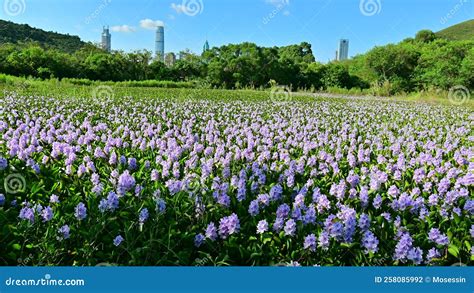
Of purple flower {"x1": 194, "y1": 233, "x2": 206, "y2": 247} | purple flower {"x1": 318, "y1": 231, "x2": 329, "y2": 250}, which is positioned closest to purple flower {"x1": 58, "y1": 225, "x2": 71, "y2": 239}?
purple flower {"x1": 194, "y1": 233, "x2": 206, "y2": 247}

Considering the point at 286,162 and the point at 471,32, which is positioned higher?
the point at 471,32

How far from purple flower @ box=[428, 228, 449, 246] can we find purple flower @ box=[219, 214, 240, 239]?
1431 millimetres

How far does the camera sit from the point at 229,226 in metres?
3.10

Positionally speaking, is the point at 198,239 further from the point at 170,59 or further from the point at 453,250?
the point at 170,59

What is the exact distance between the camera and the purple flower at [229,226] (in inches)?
121

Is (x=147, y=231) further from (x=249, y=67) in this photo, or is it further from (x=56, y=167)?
(x=249, y=67)

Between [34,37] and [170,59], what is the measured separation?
15.0 m

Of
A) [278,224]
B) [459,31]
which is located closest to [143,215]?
[278,224]

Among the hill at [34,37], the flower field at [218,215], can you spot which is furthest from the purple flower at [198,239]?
the hill at [34,37]

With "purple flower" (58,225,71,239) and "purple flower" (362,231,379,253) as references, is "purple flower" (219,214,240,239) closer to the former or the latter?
"purple flower" (362,231,379,253)

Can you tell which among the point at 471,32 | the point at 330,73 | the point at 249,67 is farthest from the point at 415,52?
the point at 471,32

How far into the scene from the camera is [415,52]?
57.6 metres

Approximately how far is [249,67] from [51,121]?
4102 centimetres

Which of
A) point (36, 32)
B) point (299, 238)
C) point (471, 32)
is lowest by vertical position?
point (299, 238)
